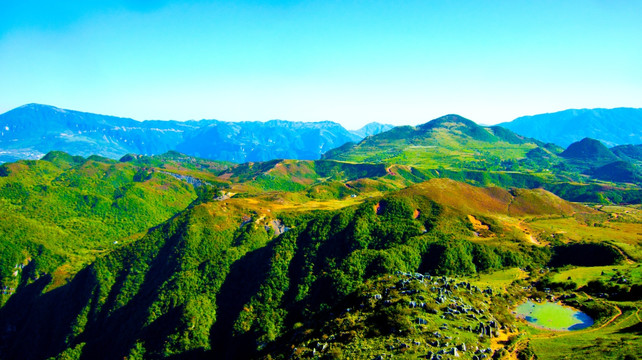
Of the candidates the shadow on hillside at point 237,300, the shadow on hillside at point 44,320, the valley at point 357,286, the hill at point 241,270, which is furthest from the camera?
the shadow on hillside at point 44,320

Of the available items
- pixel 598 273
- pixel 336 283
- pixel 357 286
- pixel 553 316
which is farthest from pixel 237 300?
pixel 598 273

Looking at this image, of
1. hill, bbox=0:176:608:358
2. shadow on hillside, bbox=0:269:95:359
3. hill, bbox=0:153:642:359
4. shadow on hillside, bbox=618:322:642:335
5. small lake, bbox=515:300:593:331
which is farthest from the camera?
shadow on hillside, bbox=0:269:95:359

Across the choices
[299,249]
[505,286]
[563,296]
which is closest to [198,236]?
[299,249]

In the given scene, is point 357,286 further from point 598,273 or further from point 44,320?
point 44,320

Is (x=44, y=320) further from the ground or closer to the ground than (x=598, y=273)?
closer to the ground

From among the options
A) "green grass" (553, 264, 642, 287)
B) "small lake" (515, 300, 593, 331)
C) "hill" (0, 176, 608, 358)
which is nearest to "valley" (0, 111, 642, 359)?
"green grass" (553, 264, 642, 287)

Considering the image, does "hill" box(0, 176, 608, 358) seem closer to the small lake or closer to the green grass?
the green grass

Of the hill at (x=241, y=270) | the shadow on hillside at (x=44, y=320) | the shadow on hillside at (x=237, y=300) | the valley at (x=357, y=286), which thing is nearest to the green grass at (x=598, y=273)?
the valley at (x=357, y=286)

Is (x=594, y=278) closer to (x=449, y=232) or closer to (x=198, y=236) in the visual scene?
(x=449, y=232)

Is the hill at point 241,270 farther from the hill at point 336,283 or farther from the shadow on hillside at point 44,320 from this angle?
the shadow on hillside at point 44,320
